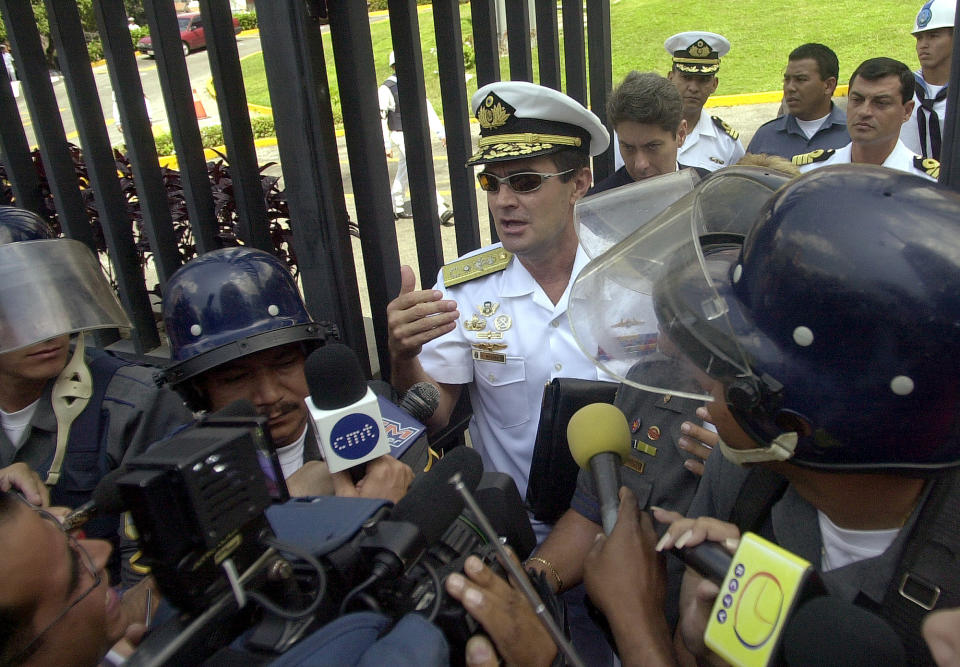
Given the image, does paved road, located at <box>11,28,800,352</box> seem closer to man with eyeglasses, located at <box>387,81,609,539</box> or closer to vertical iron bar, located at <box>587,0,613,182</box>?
man with eyeglasses, located at <box>387,81,609,539</box>

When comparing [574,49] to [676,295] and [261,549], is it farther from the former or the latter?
[261,549]

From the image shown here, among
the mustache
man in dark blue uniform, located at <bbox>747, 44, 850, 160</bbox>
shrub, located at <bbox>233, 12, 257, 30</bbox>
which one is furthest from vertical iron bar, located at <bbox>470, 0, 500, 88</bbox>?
shrub, located at <bbox>233, 12, 257, 30</bbox>

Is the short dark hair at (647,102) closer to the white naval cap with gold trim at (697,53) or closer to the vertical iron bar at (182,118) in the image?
the white naval cap with gold trim at (697,53)

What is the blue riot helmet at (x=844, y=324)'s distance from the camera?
1.15 metres

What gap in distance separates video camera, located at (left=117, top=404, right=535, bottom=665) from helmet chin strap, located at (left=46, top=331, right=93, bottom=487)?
1.40 meters

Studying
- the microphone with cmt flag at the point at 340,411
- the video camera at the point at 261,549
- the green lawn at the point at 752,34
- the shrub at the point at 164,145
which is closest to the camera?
the video camera at the point at 261,549

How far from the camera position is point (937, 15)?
17.0 feet

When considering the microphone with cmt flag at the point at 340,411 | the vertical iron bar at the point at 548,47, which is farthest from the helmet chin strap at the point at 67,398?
the vertical iron bar at the point at 548,47

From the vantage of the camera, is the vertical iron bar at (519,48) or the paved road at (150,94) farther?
Answer: the paved road at (150,94)

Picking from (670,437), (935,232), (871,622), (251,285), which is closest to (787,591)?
(871,622)

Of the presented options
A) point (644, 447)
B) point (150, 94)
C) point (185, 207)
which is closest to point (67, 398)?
point (644, 447)

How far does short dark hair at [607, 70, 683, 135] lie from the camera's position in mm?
3754

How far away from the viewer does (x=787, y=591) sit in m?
0.99

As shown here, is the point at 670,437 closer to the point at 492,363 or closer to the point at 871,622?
the point at 492,363
